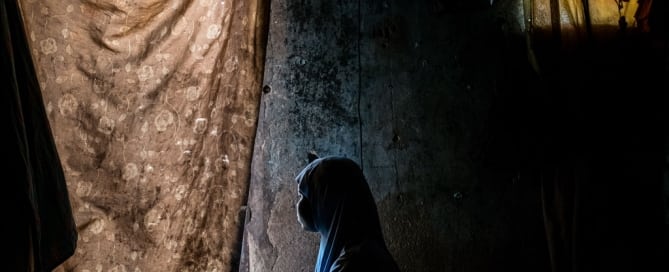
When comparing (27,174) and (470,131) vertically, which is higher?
(27,174)

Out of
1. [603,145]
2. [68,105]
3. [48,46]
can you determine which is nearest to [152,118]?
[68,105]

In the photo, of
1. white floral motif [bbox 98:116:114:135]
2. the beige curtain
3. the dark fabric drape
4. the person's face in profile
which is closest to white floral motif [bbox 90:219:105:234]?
the beige curtain

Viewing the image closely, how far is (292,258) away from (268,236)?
20cm

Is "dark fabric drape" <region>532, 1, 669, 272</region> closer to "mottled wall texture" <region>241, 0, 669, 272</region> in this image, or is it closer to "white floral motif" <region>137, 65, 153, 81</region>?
"mottled wall texture" <region>241, 0, 669, 272</region>

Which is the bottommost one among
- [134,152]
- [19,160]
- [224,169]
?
[224,169]

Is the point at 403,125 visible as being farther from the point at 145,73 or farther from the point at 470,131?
the point at 145,73

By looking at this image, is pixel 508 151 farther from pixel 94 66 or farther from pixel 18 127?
pixel 18 127

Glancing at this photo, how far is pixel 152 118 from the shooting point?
9.16 ft

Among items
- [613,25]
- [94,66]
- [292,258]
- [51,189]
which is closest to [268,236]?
[292,258]

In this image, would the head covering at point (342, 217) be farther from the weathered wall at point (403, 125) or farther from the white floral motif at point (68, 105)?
the white floral motif at point (68, 105)

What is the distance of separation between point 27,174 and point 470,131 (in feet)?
7.80

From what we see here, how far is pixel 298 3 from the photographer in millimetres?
3748

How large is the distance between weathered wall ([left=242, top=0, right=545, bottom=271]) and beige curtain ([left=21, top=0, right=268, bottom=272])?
0.58 meters

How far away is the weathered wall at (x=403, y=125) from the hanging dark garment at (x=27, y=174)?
1.68 meters
